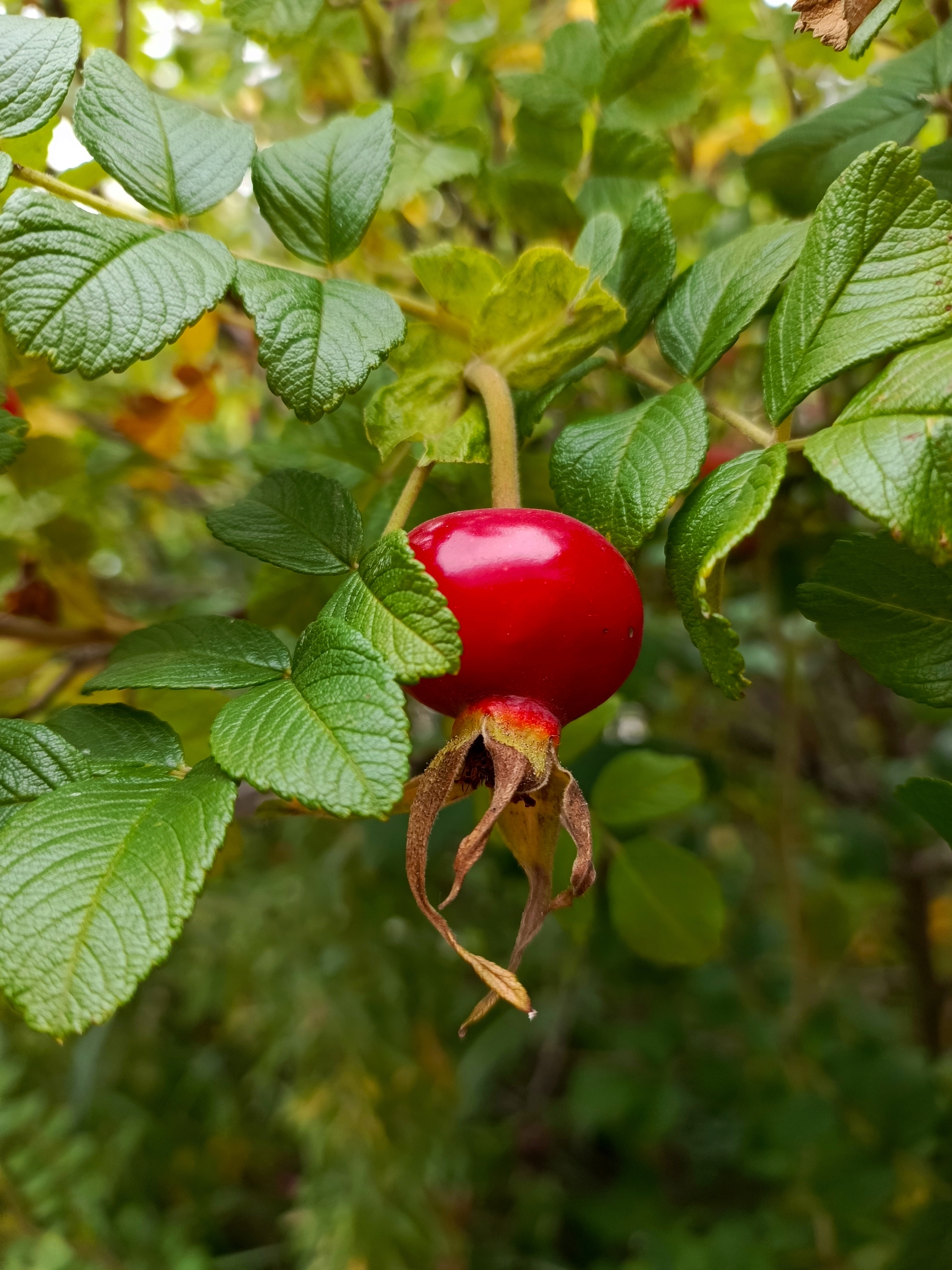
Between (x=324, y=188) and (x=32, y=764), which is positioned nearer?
(x=32, y=764)

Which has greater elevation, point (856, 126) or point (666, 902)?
point (856, 126)

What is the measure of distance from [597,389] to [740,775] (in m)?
0.80

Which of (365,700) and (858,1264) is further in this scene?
(858,1264)

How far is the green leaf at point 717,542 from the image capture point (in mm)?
386

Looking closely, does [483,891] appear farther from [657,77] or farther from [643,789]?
[657,77]

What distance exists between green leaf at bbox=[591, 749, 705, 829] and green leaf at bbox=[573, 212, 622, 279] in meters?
0.42

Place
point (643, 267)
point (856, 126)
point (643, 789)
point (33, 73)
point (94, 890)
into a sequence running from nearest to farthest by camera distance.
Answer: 1. point (94, 890)
2. point (33, 73)
3. point (643, 267)
4. point (856, 126)
5. point (643, 789)

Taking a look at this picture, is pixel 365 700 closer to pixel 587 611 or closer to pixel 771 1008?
pixel 587 611

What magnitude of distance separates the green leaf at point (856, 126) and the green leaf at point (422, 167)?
0.72 feet

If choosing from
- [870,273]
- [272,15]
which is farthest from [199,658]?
[272,15]

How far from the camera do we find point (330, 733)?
1.28 feet

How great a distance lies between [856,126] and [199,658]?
0.60 meters

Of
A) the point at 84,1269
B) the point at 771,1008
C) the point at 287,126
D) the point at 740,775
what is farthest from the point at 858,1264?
the point at 287,126

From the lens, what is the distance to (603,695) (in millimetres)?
493
